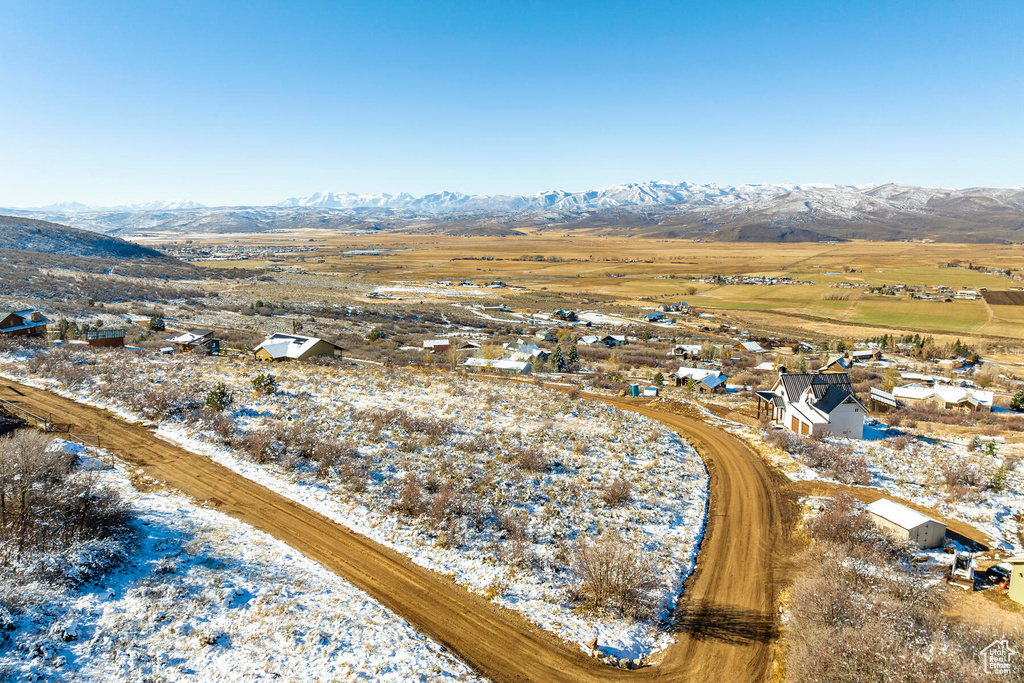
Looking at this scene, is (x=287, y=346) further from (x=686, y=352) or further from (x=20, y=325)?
(x=686, y=352)

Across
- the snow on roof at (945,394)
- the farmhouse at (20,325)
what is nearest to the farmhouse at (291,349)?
the farmhouse at (20,325)

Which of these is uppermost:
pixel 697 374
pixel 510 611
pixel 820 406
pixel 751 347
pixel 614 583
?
pixel 614 583

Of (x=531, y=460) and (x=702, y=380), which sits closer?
(x=531, y=460)

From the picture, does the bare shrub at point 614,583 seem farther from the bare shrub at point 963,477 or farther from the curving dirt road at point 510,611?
the bare shrub at point 963,477

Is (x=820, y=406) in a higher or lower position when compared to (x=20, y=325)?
lower

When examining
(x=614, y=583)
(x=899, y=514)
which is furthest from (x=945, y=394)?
(x=614, y=583)

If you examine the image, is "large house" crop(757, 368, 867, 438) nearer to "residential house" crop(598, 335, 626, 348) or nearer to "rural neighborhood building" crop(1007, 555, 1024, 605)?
"rural neighborhood building" crop(1007, 555, 1024, 605)
